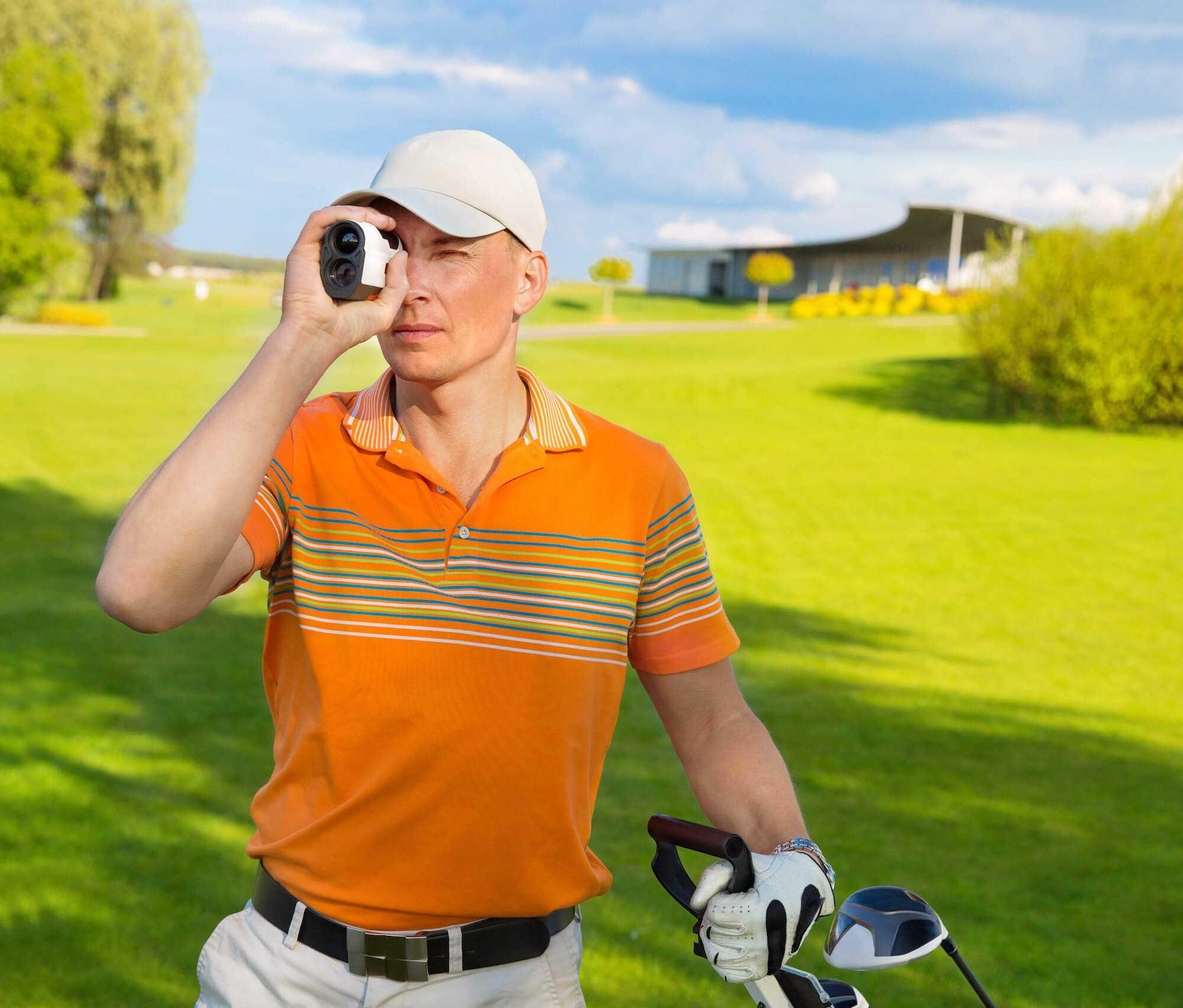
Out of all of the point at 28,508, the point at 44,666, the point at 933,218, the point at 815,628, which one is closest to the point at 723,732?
the point at 44,666

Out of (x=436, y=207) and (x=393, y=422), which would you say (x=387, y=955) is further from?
(x=436, y=207)

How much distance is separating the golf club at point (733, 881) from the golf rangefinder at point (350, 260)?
889 millimetres

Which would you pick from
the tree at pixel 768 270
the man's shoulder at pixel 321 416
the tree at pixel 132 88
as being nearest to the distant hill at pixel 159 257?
the tree at pixel 132 88

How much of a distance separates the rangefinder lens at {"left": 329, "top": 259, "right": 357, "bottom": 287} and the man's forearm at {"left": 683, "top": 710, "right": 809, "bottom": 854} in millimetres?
1092

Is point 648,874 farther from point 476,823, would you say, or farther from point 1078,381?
point 1078,381

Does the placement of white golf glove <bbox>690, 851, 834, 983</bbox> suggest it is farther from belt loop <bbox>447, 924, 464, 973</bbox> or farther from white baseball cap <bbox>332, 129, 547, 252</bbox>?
white baseball cap <bbox>332, 129, 547, 252</bbox>

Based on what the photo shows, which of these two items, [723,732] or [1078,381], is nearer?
[723,732]

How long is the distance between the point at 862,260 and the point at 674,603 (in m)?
80.3

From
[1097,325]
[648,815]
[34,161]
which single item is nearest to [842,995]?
[648,815]

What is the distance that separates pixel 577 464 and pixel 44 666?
8075 millimetres

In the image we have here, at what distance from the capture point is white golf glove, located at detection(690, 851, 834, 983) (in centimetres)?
184

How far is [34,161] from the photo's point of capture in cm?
1658

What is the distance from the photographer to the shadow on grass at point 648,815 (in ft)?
17.8

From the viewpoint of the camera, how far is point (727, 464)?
2322cm
